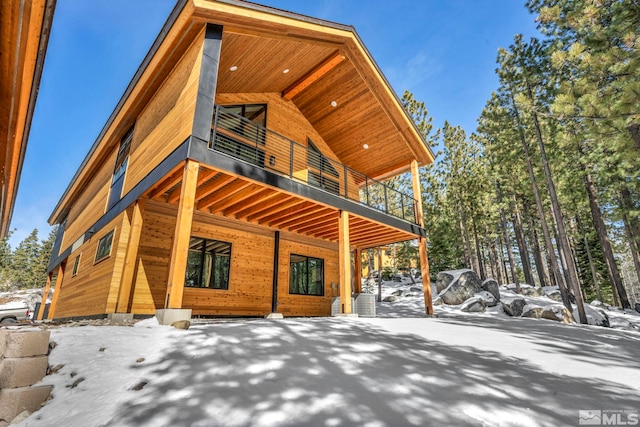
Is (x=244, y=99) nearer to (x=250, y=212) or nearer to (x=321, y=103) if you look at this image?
(x=321, y=103)

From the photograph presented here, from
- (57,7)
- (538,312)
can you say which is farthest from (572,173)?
(57,7)

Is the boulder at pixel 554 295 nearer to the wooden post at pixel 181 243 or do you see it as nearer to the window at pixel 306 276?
the window at pixel 306 276

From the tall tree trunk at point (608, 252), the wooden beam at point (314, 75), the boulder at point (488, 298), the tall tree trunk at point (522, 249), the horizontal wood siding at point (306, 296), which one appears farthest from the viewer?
the tall tree trunk at point (522, 249)

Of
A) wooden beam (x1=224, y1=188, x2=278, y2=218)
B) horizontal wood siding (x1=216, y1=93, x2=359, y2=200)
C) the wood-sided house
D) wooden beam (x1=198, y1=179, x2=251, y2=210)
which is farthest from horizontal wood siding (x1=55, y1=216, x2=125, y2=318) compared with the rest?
horizontal wood siding (x1=216, y1=93, x2=359, y2=200)

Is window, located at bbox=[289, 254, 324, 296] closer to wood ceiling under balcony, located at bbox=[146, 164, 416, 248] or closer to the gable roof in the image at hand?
wood ceiling under balcony, located at bbox=[146, 164, 416, 248]

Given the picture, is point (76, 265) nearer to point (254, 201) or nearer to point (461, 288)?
point (254, 201)

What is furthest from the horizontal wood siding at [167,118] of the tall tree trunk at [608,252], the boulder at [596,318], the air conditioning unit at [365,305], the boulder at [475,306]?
the tall tree trunk at [608,252]

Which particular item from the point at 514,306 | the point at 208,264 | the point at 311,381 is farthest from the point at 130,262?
the point at 514,306

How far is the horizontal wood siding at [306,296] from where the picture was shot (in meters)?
10.8

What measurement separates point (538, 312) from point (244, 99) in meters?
14.9

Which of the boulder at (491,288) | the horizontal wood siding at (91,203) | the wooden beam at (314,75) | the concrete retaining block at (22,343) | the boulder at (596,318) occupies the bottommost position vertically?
the boulder at (596,318)

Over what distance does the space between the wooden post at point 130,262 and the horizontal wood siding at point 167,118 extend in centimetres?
113

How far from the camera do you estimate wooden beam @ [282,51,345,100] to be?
9.76m

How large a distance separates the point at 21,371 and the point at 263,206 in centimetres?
636
